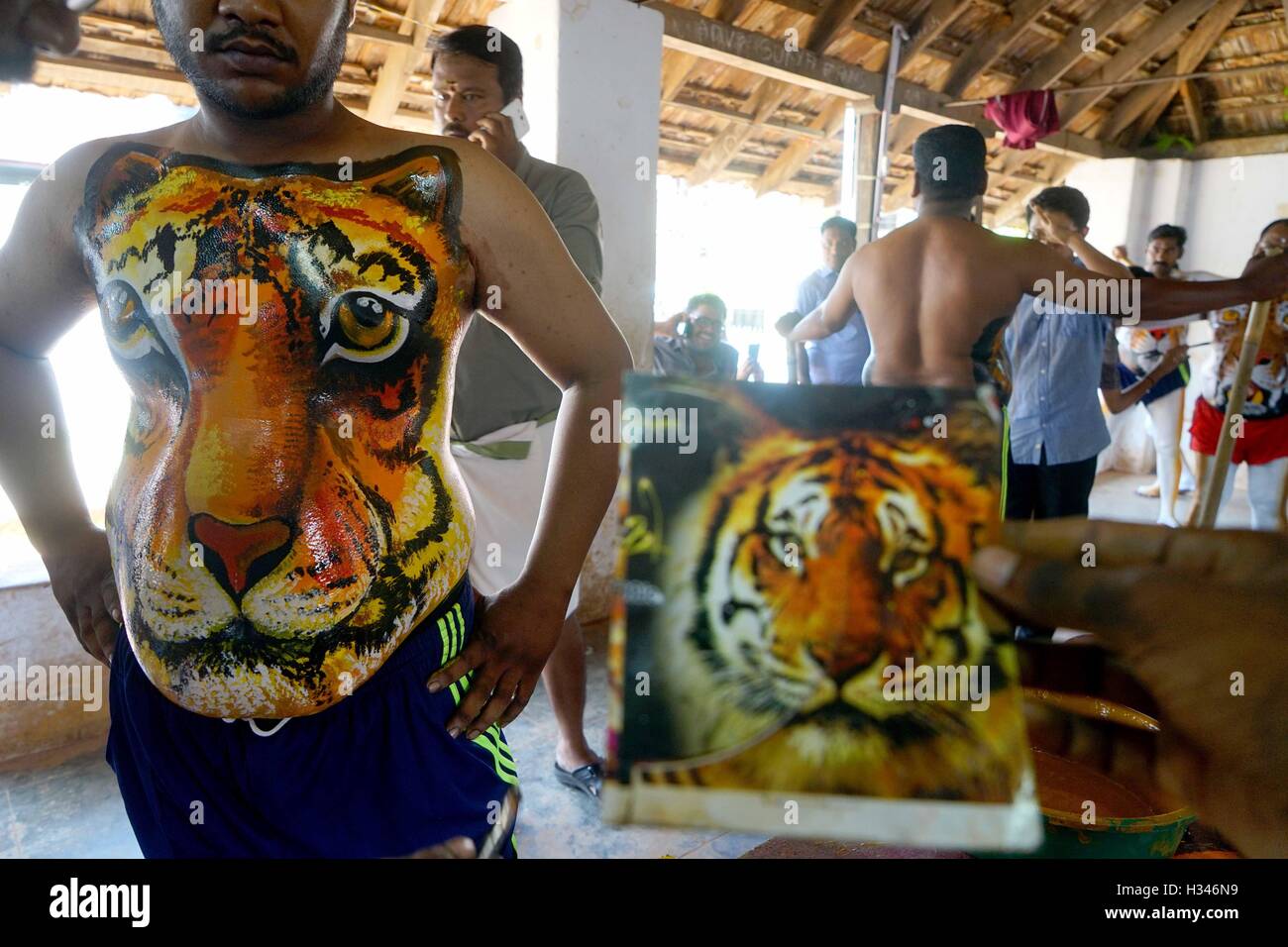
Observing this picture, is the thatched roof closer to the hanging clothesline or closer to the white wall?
the hanging clothesline

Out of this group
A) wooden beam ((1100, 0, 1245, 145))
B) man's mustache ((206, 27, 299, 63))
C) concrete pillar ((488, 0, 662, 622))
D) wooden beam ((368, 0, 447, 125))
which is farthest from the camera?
wooden beam ((1100, 0, 1245, 145))

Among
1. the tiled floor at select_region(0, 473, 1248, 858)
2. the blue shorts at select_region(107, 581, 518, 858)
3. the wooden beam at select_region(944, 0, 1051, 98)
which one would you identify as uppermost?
the wooden beam at select_region(944, 0, 1051, 98)

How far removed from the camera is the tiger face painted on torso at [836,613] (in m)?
0.66

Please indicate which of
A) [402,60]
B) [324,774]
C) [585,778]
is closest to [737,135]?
[402,60]

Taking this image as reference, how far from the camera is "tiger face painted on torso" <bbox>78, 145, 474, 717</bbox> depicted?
1.09 metres

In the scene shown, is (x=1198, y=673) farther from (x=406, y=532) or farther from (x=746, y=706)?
(x=406, y=532)

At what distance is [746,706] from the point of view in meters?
0.66

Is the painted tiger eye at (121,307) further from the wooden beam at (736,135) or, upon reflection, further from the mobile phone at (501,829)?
the wooden beam at (736,135)

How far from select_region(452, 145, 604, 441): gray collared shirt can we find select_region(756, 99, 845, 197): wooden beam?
5.74m

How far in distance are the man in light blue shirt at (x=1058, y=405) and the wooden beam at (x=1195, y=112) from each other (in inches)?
280

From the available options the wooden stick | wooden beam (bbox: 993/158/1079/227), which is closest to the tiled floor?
the wooden stick

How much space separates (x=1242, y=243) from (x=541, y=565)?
10175 mm

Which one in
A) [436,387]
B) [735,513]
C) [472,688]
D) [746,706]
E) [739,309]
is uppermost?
[739,309]

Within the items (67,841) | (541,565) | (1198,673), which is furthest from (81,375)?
(1198,673)
